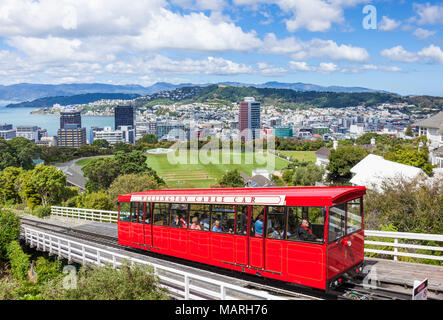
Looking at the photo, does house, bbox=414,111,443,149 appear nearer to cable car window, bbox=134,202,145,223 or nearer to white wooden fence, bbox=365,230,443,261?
white wooden fence, bbox=365,230,443,261

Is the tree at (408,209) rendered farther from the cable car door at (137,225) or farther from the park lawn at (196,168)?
the park lawn at (196,168)

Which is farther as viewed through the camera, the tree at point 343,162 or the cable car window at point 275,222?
the tree at point 343,162

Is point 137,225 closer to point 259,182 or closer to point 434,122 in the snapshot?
point 434,122

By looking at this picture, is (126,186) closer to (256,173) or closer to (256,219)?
(256,219)

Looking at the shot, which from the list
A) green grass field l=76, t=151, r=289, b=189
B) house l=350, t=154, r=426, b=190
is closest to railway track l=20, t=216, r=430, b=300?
house l=350, t=154, r=426, b=190

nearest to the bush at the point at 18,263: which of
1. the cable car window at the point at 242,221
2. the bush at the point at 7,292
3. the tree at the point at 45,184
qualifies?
the bush at the point at 7,292

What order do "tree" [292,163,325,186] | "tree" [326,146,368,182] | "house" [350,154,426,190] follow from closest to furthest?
"house" [350,154,426,190], "tree" [292,163,325,186], "tree" [326,146,368,182]

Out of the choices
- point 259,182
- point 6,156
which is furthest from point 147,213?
point 6,156

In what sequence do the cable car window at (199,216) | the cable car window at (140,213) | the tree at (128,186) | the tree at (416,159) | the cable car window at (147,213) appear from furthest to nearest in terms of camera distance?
the tree at (416,159) → the tree at (128,186) → the cable car window at (140,213) → the cable car window at (147,213) → the cable car window at (199,216)
